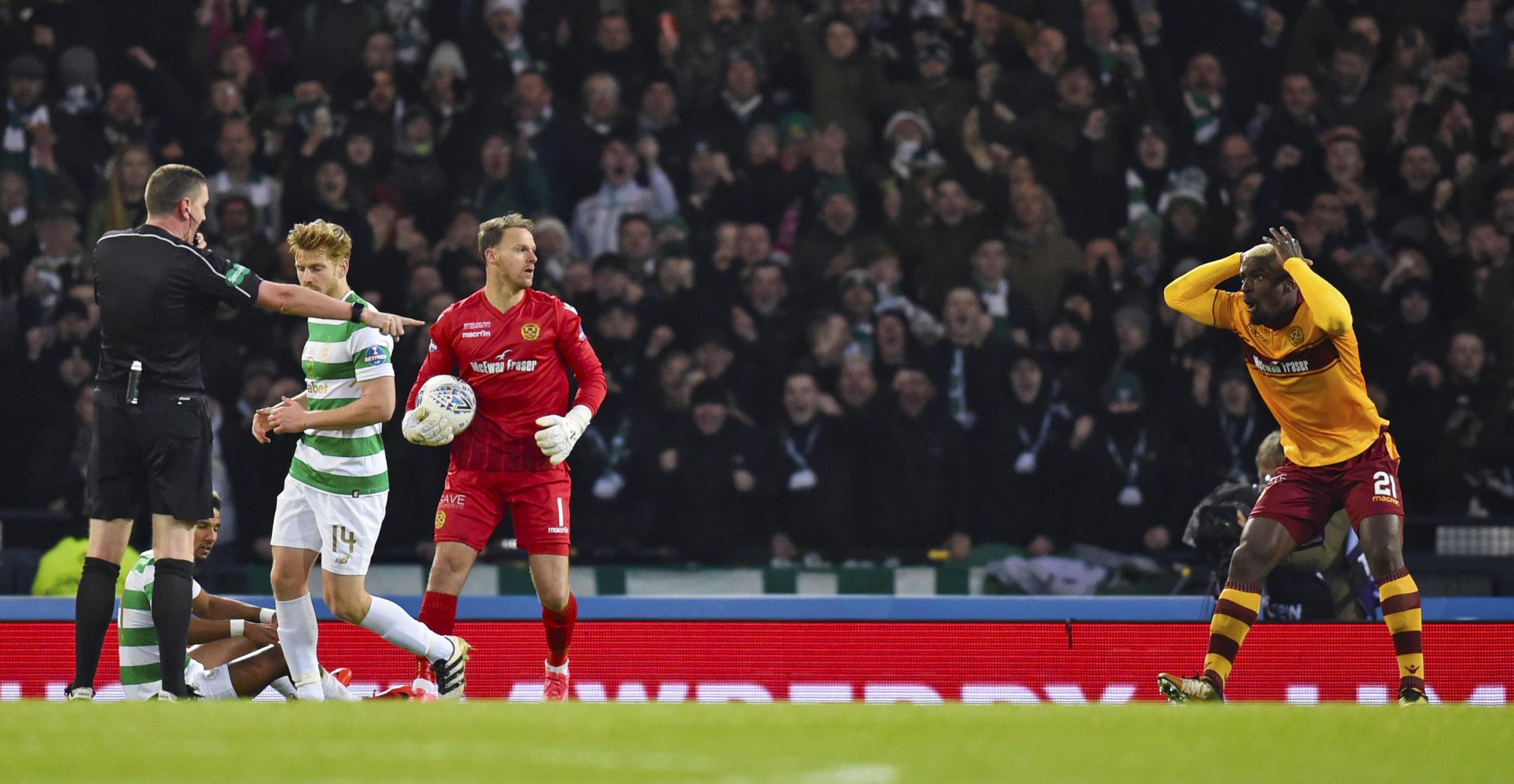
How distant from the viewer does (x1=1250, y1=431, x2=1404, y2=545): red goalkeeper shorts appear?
21.5ft

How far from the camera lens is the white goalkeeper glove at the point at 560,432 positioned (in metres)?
6.50

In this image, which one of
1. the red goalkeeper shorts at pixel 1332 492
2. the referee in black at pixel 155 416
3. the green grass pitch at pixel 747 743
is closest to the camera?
the green grass pitch at pixel 747 743

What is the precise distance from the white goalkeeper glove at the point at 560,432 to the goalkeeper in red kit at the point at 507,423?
6 cm

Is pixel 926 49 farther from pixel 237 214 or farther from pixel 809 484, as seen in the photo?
pixel 237 214

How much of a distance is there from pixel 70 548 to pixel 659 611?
3096 mm

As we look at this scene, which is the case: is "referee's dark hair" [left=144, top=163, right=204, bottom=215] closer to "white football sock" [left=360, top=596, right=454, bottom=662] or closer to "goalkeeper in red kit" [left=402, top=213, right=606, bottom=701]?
"goalkeeper in red kit" [left=402, top=213, right=606, bottom=701]

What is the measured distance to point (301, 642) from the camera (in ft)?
21.0

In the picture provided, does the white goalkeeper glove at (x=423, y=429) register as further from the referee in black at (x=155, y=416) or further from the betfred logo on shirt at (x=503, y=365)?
the referee in black at (x=155, y=416)

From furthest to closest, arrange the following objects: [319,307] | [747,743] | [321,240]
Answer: [321,240] → [319,307] → [747,743]

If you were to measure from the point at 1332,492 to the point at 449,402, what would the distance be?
11.1 feet

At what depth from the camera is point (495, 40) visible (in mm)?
11633

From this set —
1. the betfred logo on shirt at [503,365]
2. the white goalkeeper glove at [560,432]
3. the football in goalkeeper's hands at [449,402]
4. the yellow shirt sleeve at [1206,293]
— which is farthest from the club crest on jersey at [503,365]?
the yellow shirt sleeve at [1206,293]

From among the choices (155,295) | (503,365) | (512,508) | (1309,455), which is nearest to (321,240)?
(155,295)

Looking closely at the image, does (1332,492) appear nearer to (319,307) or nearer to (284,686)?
(319,307)
